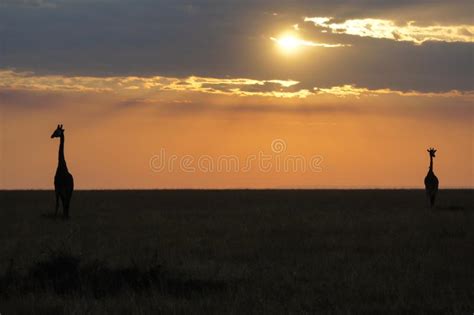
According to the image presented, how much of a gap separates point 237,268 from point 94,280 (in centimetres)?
286

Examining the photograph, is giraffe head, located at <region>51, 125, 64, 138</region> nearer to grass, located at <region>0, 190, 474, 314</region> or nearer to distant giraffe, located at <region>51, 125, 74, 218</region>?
distant giraffe, located at <region>51, 125, 74, 218</region>

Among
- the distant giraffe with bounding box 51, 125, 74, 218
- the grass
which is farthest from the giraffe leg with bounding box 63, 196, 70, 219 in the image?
the grass

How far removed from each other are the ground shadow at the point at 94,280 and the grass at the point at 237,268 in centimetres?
2

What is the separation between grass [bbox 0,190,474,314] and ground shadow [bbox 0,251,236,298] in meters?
0.02

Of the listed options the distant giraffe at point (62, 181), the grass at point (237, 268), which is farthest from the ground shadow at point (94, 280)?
the distant giraffe at point (62, 181)

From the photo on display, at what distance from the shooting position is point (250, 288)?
44.4ft

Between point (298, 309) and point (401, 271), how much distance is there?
419 centimetres

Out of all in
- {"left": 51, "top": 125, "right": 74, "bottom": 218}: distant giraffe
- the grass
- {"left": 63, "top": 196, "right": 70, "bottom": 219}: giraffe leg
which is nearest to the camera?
the grass

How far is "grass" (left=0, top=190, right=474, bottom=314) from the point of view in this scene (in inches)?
474

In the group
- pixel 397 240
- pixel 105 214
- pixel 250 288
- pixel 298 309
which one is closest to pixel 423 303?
pixel 298 309

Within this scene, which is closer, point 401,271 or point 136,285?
point 136,285

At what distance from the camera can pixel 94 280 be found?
46.3 ft

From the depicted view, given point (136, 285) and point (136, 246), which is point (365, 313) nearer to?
point (136, 285)

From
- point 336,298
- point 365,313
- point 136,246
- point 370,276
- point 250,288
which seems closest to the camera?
point 365,313
